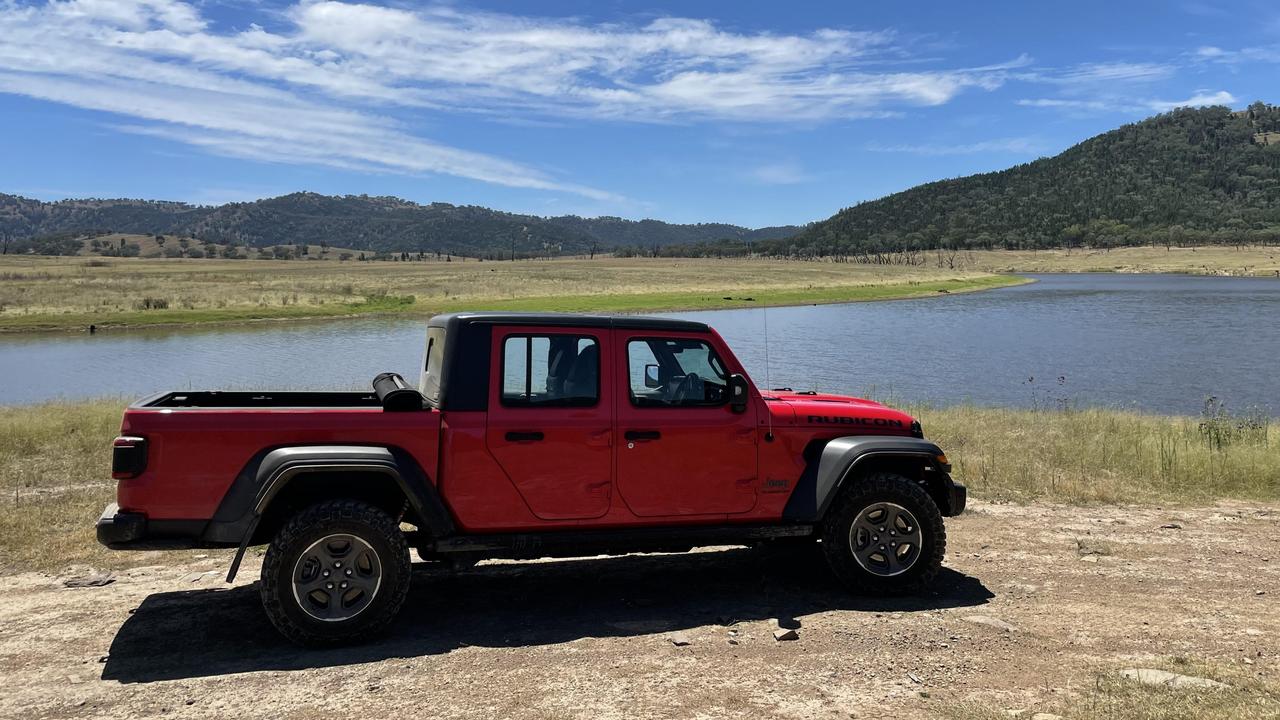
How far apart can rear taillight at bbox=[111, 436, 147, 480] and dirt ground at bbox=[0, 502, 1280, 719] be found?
1119 millimetres

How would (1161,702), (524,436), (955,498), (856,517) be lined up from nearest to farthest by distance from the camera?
(1161,702) < (524,436) < (856,517) < (955,498)

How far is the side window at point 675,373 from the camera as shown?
19.9ft

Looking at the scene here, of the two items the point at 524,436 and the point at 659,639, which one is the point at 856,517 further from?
the point at 524,436

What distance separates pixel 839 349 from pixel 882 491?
27929mm

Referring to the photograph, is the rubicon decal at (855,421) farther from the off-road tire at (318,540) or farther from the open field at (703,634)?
the off-road tire at (318,540)

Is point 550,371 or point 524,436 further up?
point 550,371

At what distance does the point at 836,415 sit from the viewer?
21.3 feet

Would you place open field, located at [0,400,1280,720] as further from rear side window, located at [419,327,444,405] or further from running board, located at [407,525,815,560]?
rear side window, located at [419,327,444,405]

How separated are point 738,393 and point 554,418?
1284 millimetres

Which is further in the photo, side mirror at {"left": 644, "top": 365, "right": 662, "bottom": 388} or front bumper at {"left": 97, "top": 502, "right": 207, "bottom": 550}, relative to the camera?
side mirror at {"left": 644, "top": 365, "right": 662, "bottom": 388}

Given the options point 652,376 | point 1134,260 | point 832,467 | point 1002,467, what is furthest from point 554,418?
point 1134,260

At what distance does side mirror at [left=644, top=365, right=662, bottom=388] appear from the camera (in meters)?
6.10

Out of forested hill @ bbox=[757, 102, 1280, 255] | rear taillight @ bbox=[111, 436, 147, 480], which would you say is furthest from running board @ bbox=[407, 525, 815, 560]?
forested hill @ bbox=[757, 102, 1280, 255]

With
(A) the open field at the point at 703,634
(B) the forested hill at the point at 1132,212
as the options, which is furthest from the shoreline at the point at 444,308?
(B) the forested hill at the point at 1132,212
